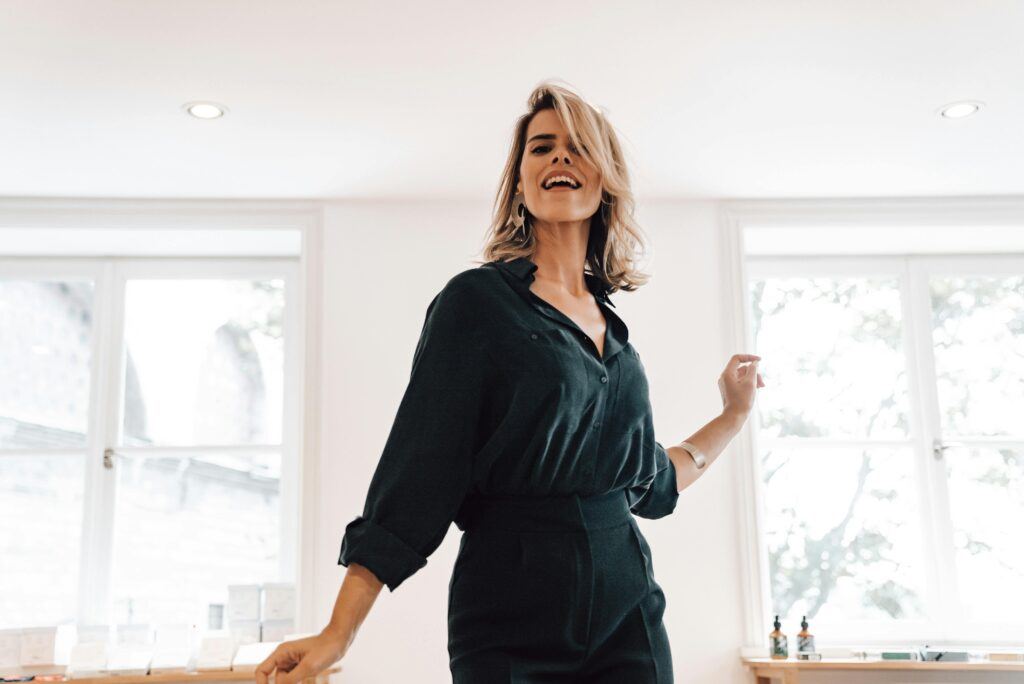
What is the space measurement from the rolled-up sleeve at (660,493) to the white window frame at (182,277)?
229 centimetres

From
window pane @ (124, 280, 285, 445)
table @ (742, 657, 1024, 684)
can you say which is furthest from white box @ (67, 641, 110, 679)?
table @ (742, 657, 1024, 684)

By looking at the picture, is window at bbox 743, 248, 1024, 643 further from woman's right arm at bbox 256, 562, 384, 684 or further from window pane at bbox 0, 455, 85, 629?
woman's right arm at bbox 256, 562, 384, 684

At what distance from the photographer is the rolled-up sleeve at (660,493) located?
150 cm

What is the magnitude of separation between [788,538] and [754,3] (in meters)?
2.21

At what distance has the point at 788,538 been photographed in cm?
400

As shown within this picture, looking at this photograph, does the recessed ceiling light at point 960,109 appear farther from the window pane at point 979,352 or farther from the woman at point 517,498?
the woman at point 517,498

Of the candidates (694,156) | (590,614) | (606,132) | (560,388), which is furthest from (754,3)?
(590,614)

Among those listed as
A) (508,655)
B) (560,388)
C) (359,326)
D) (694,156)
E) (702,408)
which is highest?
(694,156)

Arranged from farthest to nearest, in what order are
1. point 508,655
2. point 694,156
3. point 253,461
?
1. point 253,461
2. point 694,156
3. point 508,655

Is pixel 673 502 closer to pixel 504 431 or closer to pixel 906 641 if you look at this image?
pixel 504 431

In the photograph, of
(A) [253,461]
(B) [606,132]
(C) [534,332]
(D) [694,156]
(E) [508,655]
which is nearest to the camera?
(E) [508,655]

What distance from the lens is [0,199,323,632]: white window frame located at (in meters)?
3.68

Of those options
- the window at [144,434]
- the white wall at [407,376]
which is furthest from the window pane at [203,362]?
the white wall at [407,376]

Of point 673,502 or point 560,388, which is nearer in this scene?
point 560,388
